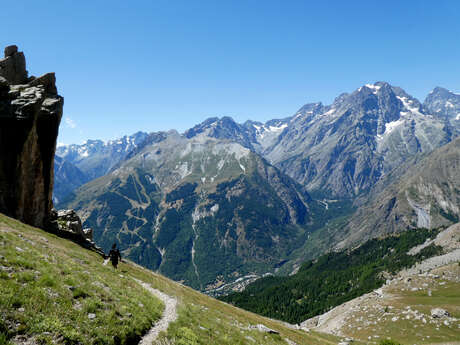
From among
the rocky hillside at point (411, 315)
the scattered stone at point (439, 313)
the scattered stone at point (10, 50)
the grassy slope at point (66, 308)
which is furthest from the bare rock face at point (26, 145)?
the scattered stone at point (439, 313)

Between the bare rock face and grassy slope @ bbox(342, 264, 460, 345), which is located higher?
the bare rock face

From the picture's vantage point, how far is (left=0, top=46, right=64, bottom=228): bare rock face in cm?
5019

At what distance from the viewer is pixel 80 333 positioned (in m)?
14.5

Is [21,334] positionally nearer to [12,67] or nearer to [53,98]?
[53,98]

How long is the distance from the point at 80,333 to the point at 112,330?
244 centimetres

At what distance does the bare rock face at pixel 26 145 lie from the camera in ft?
165

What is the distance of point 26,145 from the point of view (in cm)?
5169

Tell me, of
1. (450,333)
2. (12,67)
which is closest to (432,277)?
(450,333)

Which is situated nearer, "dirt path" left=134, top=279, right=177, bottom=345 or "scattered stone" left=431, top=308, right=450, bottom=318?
"dirt path" left=134, top=279, right=177, bottom=345

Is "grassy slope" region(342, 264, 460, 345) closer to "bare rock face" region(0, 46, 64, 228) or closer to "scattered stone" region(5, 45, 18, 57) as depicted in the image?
"bare rock face" region(0, 46, 64, 228)

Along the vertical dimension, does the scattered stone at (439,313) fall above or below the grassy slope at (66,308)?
below

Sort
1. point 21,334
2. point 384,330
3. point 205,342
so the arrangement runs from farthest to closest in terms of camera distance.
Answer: point 384,330 < point 205,342 < point 21,334

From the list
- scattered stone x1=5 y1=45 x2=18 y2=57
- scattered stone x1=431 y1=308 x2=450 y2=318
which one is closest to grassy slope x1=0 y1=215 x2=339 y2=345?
scattered stone x1=5 y1=45 x2=18 y2=57

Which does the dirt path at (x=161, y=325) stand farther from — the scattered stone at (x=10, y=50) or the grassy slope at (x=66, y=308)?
the scattered stone at (x=10, y=50)
